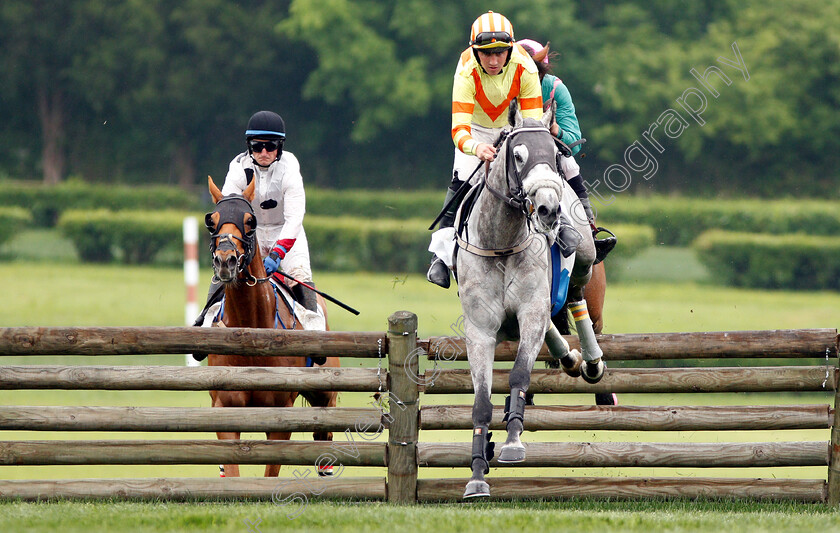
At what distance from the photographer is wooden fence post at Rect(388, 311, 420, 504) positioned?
6.84 meters

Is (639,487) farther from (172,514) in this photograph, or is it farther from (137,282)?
(137,282)

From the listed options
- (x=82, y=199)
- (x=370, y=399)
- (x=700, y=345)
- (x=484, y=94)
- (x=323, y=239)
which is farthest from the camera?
(x=82, y=199)

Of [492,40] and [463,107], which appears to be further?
[463,107]

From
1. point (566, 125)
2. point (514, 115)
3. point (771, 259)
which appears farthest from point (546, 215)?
point (771, 259)

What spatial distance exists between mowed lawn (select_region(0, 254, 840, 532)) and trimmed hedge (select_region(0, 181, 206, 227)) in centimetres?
179

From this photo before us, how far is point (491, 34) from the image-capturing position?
627cm

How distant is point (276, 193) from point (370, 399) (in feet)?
19.6

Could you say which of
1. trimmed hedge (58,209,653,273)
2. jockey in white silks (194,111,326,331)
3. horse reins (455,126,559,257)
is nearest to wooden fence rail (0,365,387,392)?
jockey in white silks (194,111,326,331)

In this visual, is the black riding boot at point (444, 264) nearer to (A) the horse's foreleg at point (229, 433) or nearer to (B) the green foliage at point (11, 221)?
(A) the horse's foreleg at point (229, 433)

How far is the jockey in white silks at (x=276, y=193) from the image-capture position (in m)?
7.69

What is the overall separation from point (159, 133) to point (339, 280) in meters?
11.0

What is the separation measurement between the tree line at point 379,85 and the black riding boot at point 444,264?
74.3 feet

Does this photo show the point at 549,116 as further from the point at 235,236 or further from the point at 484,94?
the point at 235,236

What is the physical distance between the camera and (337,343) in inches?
271
